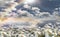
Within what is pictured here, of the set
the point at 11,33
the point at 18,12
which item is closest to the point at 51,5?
the point at 18,12

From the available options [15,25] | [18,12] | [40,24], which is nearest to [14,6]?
[18,12]

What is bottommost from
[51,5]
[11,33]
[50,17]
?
[11,33]

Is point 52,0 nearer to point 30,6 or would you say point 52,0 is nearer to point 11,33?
point 30,6

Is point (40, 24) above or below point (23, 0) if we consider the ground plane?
below

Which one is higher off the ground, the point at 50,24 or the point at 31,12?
the point at 31,12

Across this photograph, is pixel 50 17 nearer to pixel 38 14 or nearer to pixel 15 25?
pixel 38 14

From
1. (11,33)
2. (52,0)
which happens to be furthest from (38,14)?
(11,33)

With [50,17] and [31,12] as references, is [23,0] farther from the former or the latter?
[50,17]
